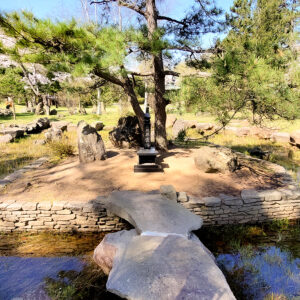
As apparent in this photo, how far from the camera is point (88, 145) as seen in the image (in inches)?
244

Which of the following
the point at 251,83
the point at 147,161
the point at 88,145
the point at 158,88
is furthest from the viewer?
the point at 158,88

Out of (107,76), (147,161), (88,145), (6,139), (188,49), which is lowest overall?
(147,161)

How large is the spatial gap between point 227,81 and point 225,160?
1.89 meters

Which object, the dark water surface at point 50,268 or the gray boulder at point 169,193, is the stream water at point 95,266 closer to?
the dark water surface at point 50,268

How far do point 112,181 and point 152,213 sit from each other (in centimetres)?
178

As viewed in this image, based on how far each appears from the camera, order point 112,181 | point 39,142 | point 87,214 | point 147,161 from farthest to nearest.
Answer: point 39,142, point 147,161, point 112,181, point 87,214

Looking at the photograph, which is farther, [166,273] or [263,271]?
[263,271]

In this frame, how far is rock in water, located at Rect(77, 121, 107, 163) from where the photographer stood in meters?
6.17

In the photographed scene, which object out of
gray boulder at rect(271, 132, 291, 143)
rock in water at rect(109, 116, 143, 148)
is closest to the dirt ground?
rock in water at rect(109, 116, 143, 148)

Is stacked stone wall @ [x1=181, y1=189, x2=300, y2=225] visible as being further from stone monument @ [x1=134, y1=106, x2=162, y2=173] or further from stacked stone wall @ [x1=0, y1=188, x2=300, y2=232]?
stone monument @ [x1=134, y1=106, x2=162, y2=173]

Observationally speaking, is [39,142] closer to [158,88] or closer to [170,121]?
[158,88]

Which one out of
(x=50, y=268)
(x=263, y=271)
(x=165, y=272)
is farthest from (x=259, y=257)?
(x=50, y=268)

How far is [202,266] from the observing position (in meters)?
2.47

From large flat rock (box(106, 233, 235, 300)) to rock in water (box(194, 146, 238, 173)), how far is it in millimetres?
2758
